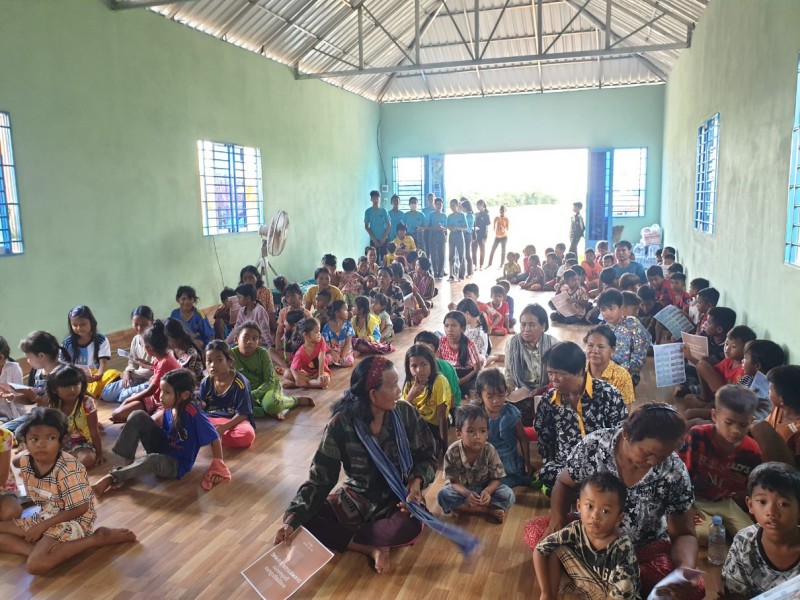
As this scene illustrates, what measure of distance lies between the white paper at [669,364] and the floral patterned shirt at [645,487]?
2.02m

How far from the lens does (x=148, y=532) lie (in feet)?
9.86

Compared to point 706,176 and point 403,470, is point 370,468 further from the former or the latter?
point 706,176

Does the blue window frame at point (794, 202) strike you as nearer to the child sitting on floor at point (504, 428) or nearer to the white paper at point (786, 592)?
the child sitting on floor at point (504, 428)

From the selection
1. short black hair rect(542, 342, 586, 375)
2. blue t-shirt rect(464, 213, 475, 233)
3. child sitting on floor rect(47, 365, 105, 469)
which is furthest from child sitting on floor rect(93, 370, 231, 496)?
blue t-shirt rect(464, 213, 475, 233)

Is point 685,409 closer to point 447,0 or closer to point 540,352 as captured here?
point 540,352

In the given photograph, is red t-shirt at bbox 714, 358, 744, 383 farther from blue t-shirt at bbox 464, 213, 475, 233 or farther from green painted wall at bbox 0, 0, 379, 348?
blue t-shirt at bbox 464, 213, 475, 233

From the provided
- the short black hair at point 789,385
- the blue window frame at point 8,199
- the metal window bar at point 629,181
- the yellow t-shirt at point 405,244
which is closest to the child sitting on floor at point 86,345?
the blue window frame at point 8,199

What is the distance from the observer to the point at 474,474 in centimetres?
314

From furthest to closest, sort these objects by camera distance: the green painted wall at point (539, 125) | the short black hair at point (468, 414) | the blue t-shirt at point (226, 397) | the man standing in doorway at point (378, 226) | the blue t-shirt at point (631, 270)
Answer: the green painted wall at point (539, 125) < the man standing in doorway at point (378, 226) < the blue t-shirt at point (631, 270) < the blue t-shirt at point (226, 397) < the short black hair at point (468, 414)

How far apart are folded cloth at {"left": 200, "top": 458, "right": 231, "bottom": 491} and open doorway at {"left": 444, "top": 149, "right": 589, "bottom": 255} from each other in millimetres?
18349

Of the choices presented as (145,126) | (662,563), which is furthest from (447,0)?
(662,563)

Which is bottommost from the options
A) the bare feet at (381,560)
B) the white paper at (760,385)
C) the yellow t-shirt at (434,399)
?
the bare feet at (381,560)

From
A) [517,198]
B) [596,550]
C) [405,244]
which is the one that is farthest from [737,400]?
[517,198]

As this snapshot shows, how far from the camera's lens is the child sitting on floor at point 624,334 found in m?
4.49
